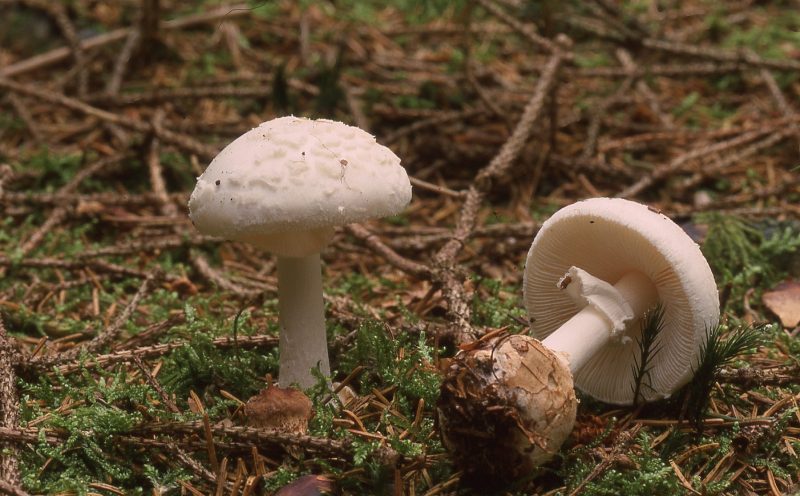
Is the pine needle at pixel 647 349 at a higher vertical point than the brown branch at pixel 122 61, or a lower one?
lower

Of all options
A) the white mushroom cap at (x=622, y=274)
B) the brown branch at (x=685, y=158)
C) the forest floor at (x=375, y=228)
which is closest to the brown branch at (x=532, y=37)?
the forest floor at (x=375, y=228)

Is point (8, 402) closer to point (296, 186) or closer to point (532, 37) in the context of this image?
point (296, 186)

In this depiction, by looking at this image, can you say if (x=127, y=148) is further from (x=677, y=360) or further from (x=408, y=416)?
(x=677, y=360)

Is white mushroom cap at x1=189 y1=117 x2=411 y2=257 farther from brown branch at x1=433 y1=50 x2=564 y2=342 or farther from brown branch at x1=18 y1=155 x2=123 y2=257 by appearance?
brown branch at x1=18 y1=155 x2=123 y2=257

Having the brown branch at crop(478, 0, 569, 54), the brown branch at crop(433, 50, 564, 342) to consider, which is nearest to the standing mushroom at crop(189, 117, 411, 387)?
the brown branch at crop(433, 50, 564, 342)

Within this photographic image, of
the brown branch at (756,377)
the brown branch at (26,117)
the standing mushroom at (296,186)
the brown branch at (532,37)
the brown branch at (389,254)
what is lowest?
the brown branch at (756,377)

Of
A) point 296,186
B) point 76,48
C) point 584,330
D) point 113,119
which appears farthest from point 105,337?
point 76,48

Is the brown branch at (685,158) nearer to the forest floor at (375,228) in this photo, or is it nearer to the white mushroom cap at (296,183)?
the forest floor at (375,228)
